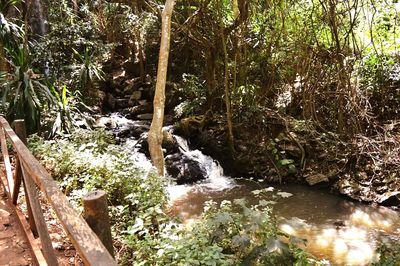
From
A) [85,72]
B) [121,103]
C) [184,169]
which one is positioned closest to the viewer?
[184,169]

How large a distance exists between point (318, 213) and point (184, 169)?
305 centimetres

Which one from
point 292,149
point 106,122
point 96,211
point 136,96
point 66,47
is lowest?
point 292,149

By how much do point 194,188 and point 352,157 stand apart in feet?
11.2

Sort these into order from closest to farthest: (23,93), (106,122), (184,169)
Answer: (23,93) → (184,169) → (106,122)

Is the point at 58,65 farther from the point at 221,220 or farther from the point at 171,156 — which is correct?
the point at 221,220

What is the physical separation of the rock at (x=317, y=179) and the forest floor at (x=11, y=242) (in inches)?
230

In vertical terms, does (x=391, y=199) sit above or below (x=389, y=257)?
below

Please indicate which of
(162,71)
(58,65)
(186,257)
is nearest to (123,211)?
(186,257)

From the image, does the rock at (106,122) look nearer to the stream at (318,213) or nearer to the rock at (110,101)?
the rock at (110,101)

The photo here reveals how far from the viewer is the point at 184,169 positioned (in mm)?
8328

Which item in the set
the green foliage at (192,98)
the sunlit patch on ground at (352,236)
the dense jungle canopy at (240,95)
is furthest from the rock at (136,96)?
the sunlit patch on ground at (352,236)

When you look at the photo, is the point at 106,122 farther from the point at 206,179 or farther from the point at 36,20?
the point at 206,179

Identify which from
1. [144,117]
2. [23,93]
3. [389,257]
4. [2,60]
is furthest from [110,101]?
[389,257]

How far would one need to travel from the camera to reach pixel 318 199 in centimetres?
725
